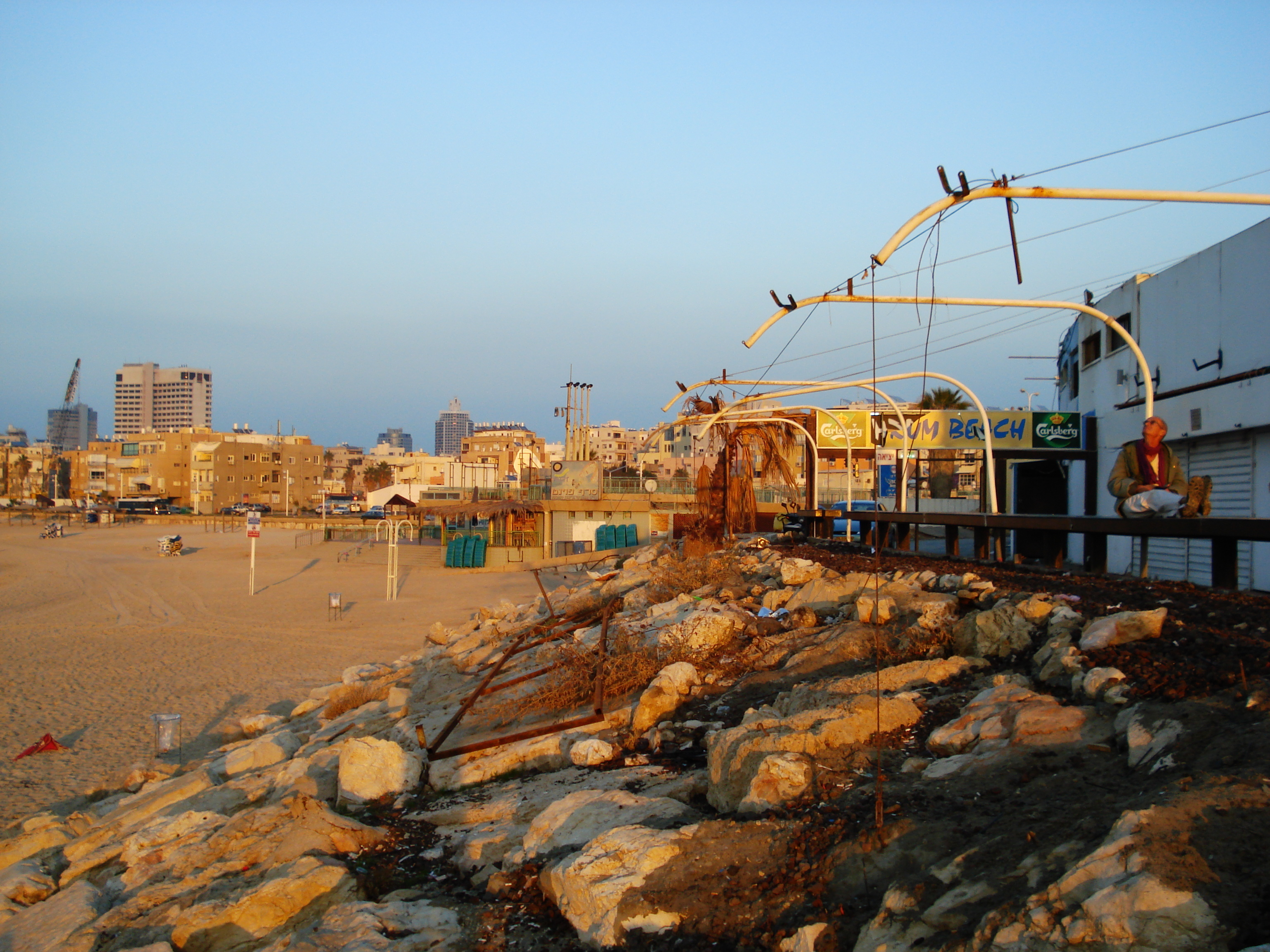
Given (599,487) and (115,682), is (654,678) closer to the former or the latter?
(115,682)

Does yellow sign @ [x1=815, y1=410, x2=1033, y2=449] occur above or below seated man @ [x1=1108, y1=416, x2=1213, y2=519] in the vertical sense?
above

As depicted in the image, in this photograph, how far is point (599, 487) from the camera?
3812 centimetres

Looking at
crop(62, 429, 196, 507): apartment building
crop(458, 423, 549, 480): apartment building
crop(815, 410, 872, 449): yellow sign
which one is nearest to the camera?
crop(815, 410, 872, 449): yellow sign

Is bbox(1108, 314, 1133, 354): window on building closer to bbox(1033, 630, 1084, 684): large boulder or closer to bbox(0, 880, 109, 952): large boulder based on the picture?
bbox(1033, 630, 1084, 684): large boulder

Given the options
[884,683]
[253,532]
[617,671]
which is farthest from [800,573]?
[253,532]

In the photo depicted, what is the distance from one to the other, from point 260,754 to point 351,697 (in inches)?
105

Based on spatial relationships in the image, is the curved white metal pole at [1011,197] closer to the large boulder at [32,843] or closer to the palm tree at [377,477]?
the large boulder at [32,843]

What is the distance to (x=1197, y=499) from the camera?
747 centimetres

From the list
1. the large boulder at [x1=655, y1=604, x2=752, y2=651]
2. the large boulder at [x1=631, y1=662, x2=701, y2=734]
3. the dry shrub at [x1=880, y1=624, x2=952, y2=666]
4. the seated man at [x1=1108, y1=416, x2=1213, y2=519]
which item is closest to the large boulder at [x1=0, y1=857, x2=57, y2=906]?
the large boulder at [x1=631, y1=662, x2=701, y2=734]

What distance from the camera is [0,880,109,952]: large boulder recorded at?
5090 millimetres

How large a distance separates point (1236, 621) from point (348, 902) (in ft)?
19.5

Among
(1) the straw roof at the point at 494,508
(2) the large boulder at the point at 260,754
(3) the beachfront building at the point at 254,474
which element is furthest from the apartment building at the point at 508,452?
(2) the large boulder at the point at 260,754

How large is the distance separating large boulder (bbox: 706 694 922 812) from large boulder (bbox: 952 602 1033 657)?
44.5 inches

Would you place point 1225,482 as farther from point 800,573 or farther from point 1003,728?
point 1003,728
